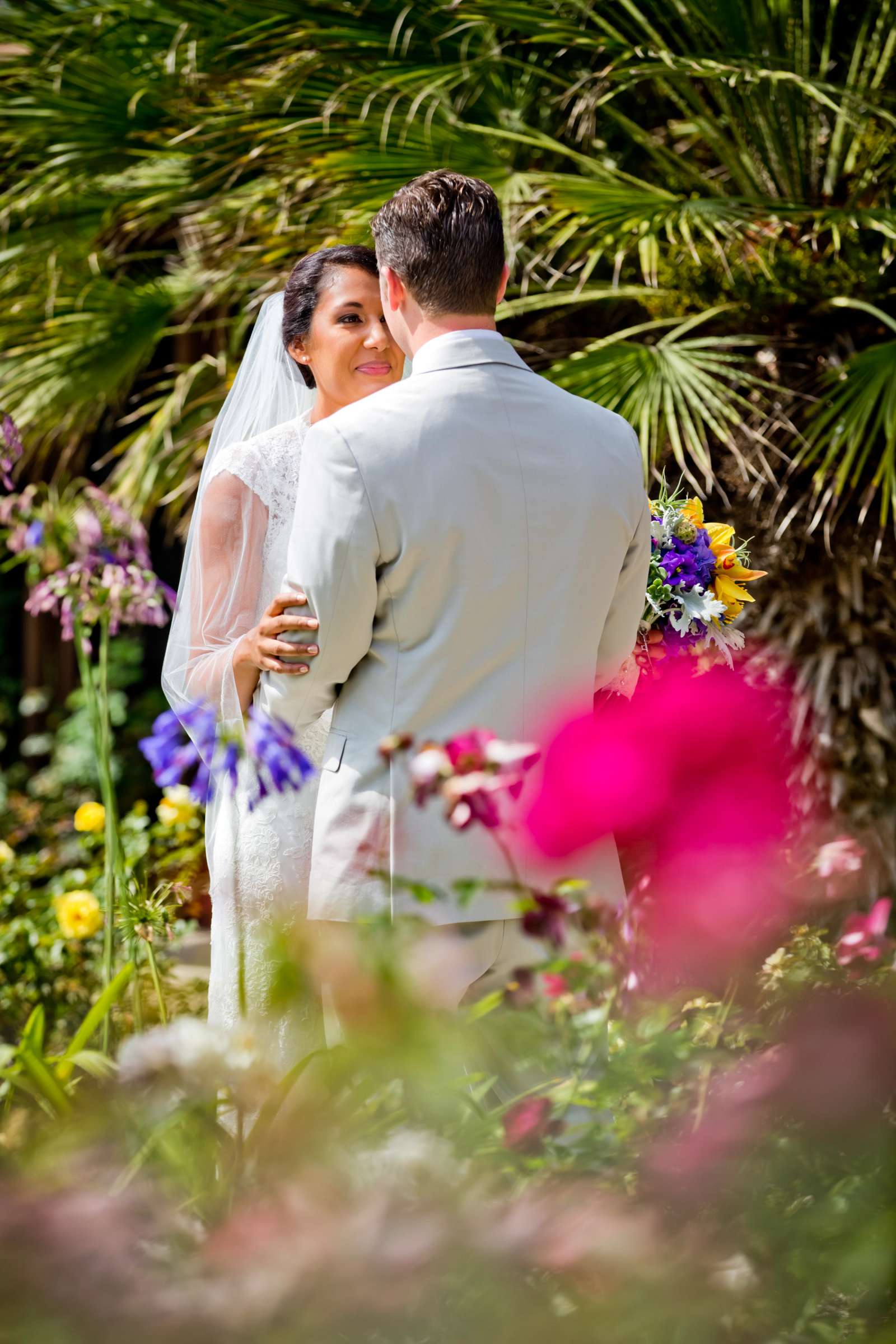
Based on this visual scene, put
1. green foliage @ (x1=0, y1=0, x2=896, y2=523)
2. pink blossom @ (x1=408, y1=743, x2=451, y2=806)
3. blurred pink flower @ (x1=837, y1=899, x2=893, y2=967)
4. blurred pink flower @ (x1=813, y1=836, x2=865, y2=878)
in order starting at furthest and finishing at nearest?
green foliage @ (x1=0, y1=0, x2=896, y2=523) < blurred pink flower @ (x1=813, y1=836, x2=865, y2=878) < blurred pink flower @ (x1=837, y1=899, x2=893, y2=967) < pink blossom @ (x1=408, y1=743, x2=451, y2=806)

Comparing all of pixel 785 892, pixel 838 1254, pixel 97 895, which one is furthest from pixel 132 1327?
pixel 97 895

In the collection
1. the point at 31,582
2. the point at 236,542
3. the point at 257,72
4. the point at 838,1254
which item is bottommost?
the point at 31,582

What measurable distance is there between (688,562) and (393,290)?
642 mm

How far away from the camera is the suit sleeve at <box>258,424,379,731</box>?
4.87ft

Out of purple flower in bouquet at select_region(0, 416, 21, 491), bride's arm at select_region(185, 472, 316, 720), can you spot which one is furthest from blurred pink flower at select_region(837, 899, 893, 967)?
purple flower in bouquet at select_region(0, 416, 21, 491)

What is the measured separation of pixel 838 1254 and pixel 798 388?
112 inches

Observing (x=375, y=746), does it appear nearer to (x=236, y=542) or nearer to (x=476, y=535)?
(x=476, y=535)

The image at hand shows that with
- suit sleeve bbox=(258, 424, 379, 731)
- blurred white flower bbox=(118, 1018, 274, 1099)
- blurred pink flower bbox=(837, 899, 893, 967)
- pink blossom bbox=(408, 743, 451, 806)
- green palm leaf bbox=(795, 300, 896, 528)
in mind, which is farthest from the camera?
green palm leaf bbox=(795, 300, 896, 528)

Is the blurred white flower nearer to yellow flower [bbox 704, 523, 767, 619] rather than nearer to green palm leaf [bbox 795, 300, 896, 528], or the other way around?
yellow flower [bbox 704, 523, 767, 619]

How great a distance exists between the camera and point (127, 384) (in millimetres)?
4320

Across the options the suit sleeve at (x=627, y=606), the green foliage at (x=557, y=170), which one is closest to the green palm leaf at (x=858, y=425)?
the green foliage at (x=557, y=170)

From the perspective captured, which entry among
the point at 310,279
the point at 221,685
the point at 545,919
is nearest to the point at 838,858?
the point at 545,919

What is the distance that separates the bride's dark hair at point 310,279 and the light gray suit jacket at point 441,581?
717mm

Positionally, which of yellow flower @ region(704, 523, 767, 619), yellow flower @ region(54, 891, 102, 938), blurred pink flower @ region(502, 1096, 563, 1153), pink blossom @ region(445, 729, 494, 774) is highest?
pink blossom @ region(445, 729, 494, 774)
